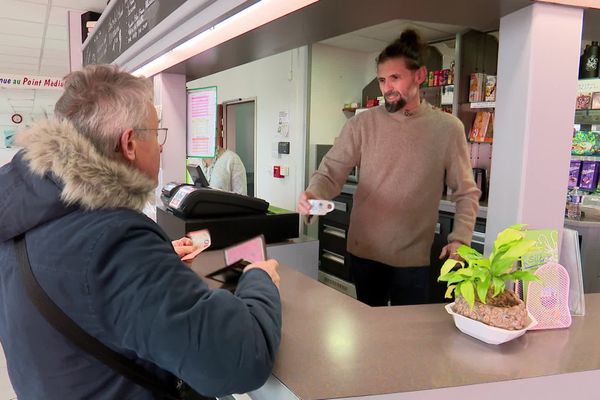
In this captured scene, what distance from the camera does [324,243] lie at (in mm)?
4426

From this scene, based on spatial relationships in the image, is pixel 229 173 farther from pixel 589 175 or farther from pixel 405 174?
pixel 589 175

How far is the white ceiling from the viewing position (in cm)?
447

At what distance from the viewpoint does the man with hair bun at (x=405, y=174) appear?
1785 millimetres

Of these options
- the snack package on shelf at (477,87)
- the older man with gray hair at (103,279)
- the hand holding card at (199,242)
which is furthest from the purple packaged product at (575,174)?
the older man with gray hair at (103,279)

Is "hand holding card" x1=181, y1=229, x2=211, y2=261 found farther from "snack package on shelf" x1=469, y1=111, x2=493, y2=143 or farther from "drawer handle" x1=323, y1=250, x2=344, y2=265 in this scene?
"snack package on shelf" x1=469, y1=111, x2=493, y2=143

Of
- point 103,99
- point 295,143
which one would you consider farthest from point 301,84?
point 103,99

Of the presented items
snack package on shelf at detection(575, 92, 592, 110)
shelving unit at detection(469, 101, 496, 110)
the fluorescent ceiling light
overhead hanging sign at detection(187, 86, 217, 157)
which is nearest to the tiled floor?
overhead hanging sign at detection(187, 86, 217, 157)

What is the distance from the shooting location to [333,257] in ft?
14.0

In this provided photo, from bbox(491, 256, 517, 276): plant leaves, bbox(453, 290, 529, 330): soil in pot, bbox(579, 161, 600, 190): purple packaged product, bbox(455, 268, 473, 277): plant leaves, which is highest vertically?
bbox(579, 161, 600, 190): purple packaged product

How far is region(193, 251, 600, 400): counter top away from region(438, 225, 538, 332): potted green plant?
6 centimetres

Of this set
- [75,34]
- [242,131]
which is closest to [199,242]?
[75,34]

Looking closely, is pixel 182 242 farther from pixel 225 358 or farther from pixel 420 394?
pixel 420 394

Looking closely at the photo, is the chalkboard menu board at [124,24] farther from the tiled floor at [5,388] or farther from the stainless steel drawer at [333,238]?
the stainless steel drawer at [333,238]

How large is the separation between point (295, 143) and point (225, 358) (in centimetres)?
410
